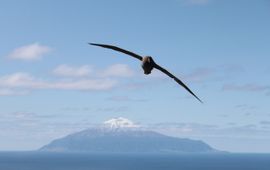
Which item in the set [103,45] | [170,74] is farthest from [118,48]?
[170,74]

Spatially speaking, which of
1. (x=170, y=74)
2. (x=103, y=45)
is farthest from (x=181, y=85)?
(x=103, y=45)

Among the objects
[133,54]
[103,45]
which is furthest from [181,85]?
[103,45]

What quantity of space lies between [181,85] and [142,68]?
0.47m

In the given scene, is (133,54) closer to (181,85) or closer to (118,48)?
(118,48)

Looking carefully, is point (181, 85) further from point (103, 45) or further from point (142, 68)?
point (103, 45)

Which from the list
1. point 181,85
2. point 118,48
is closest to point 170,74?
point 181,85

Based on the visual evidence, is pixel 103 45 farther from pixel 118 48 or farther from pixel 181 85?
pixel 181 85

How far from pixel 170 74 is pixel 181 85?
0.59 ft

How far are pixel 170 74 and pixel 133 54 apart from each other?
46cm

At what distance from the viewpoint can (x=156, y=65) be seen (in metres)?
4.96

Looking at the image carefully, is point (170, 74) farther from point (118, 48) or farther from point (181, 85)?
point (118, 48)

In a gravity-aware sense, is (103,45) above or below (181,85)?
above

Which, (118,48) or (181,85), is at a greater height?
(118,48)

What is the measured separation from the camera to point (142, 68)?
4824 millimetres
